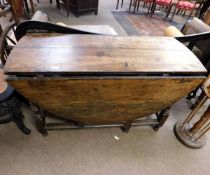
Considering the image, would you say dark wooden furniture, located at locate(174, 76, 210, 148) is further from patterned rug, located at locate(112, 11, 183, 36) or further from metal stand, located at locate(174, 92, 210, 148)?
patterned rug, located at locate(112, 11, 183, 36)

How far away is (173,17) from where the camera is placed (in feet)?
14.7

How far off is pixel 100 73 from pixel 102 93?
0.53 ft

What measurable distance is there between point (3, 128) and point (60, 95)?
81 centimetres

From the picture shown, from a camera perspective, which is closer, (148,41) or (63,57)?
(63,57)

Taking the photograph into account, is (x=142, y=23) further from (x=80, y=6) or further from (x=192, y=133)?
(x=192, y=133)

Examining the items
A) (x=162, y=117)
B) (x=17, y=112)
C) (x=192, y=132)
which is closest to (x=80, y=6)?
(x=17, y=112)

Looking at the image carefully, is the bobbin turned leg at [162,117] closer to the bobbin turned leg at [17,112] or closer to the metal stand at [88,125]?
the metal stand at [88,125]

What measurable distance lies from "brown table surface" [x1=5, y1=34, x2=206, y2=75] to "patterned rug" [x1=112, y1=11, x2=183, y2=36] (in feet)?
7.53

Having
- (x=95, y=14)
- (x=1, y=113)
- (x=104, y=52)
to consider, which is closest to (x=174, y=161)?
(x=104, y=52)

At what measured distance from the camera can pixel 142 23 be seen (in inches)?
154

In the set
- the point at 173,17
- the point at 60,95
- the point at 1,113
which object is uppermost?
the point at 60,95

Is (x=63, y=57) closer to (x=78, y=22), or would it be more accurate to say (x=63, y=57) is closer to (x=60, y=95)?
(x=60, y=95)

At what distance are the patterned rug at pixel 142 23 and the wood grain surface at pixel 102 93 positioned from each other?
7.90ft

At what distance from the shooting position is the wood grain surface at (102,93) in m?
1.00
